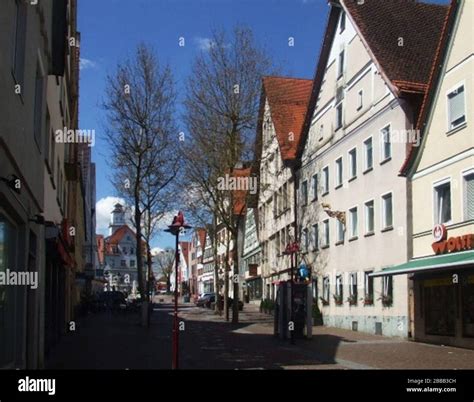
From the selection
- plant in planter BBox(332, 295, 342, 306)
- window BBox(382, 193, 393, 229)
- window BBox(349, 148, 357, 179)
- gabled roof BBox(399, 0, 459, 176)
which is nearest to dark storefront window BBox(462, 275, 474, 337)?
gabled roof BBox(399, 0, 459, 176)

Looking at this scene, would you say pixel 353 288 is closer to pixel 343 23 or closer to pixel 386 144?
pixel 386 144

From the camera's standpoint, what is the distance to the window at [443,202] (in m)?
16.0

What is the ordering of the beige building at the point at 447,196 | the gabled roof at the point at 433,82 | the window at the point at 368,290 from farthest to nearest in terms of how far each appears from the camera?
the window at the point at 368,290 → the gabled roof at the point at 433,82 → the beige building at the point at 447,196

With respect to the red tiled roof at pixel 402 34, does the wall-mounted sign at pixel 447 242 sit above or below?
below

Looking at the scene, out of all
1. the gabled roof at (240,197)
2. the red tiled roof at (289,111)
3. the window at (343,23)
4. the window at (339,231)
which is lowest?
the window at (339,231)

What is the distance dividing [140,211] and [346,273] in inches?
289

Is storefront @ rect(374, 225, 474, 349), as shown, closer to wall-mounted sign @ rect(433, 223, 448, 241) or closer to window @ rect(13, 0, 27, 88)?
wall-mounted sign @ rect(433, 223, 448, 241)

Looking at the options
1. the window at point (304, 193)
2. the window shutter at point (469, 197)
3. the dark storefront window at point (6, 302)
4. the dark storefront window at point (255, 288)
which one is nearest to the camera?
the dark storefront window at point (6, 302)

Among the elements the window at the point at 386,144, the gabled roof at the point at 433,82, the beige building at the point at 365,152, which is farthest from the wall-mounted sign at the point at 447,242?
the window at the point at 386,144

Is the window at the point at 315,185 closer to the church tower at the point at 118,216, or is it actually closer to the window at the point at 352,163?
the window at the point at 352,163

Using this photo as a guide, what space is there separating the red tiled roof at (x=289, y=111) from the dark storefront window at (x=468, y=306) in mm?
12051

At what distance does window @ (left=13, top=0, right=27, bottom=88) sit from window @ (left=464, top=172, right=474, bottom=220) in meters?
10.9

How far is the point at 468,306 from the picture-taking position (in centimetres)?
1479

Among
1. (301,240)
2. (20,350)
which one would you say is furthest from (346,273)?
(20,350)
